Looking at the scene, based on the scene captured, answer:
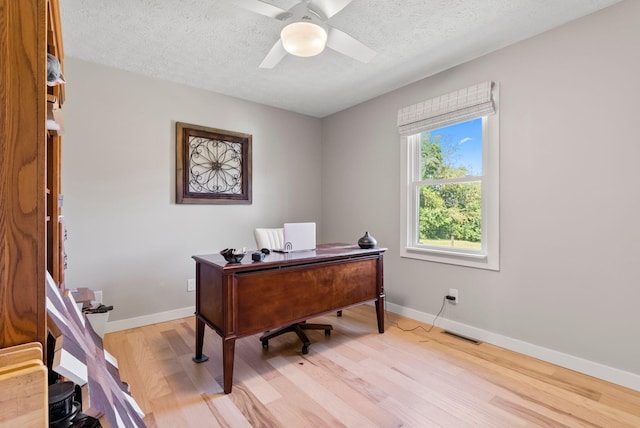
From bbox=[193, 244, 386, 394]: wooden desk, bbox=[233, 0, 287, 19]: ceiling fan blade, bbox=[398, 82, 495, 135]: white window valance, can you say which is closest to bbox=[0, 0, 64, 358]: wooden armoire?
bbox=[233, 0, 287, 19]: ceiling fan blade

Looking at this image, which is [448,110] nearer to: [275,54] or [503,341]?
[275,54]

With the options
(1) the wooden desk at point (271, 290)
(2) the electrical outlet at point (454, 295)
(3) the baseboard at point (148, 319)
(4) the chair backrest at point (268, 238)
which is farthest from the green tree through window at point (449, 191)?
(3) the baseboard at point (148, 319)

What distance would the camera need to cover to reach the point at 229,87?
330 cm

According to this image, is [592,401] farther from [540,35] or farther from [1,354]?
[1,354]

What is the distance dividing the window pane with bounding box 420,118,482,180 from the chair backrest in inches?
64.7

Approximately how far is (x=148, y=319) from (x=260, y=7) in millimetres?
2916

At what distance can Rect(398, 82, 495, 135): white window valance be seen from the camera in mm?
2600

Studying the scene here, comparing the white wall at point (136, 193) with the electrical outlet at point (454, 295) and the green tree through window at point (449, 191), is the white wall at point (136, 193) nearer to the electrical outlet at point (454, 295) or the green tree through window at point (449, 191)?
the green tree through window at point (449, 191)

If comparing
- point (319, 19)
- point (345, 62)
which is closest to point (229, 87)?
point (345, 62)

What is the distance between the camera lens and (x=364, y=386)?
6.50ft

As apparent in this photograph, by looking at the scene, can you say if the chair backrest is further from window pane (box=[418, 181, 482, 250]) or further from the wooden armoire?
the wooden armoire

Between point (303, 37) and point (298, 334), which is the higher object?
point (303, 37)

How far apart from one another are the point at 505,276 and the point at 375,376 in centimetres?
138

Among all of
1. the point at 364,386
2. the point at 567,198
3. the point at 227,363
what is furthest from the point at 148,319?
the point at 567,198
